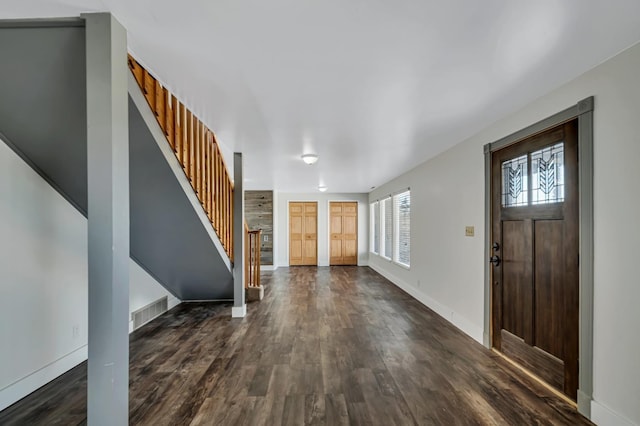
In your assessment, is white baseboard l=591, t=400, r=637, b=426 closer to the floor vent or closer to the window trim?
the window trim

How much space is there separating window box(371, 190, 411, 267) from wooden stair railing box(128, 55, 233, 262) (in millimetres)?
3526

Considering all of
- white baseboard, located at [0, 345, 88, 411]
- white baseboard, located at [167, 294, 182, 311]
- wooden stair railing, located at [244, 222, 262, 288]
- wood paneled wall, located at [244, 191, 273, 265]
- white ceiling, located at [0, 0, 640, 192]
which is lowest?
white baseboard, located at [167, 294, 182, 311]

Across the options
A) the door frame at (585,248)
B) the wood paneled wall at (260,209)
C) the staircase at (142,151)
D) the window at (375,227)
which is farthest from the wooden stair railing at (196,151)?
the window at (375,227)

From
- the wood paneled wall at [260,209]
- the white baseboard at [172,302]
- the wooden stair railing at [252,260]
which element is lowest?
the white baseboard at [172,302]

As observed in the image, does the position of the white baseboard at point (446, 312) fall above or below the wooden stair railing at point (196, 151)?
below

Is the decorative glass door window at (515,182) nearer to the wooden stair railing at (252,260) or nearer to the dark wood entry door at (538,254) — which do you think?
the dark wood entry door at (538,254)

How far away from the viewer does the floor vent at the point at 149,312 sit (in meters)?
3.72

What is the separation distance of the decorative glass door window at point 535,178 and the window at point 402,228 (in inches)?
113

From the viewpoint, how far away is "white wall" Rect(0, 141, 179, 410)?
2094 millimetres

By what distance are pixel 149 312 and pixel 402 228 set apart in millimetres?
4834

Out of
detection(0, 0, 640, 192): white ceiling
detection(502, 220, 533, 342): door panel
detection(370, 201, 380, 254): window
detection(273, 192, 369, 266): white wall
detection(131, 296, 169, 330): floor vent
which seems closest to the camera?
detection(0, 0, 640, 192): white ceiling

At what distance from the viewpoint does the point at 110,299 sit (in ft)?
4.58

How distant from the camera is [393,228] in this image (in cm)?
682

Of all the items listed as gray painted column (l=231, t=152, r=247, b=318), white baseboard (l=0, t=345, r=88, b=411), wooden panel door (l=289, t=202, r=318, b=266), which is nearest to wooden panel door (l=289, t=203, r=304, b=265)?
wooden panel door (l=289, t=202, r=318, b=266)
